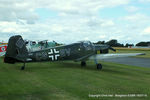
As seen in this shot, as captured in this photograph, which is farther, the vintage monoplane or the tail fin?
the vintage monoplane

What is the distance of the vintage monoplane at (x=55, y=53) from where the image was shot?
10.1 metres

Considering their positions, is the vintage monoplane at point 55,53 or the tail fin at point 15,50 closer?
the tail fin at point 15,50

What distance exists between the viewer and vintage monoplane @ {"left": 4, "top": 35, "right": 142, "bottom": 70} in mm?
10132

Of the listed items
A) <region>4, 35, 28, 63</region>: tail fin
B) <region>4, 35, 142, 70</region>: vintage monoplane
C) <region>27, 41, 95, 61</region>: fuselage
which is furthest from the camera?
<region>27, 41, 95, 61</region>: fuselage

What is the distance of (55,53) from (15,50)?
3.00m

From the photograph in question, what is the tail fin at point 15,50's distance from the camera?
10.0m

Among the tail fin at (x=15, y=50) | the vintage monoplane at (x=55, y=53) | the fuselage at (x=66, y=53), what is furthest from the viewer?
the fuselage at (x=66, y=53)

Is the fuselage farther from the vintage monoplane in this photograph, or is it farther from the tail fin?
the tail fin

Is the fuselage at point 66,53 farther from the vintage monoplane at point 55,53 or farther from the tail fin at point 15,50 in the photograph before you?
the tail fin at point 15,50

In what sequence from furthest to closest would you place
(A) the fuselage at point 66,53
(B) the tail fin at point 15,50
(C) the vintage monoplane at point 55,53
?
(A) the fuselage at point 66,53
(C) the vintage monoplane at point 55,53
(B) the tail fin at point 15,50

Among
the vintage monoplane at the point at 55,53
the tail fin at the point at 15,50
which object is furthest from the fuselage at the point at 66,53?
the tail fin at the point at 15,50

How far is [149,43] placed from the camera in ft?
339

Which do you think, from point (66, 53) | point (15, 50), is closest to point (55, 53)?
point (66, 53)

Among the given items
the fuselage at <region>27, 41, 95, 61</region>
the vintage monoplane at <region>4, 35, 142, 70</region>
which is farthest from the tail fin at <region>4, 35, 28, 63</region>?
the fuselage at <region>27, 41, 95, 61</region>
